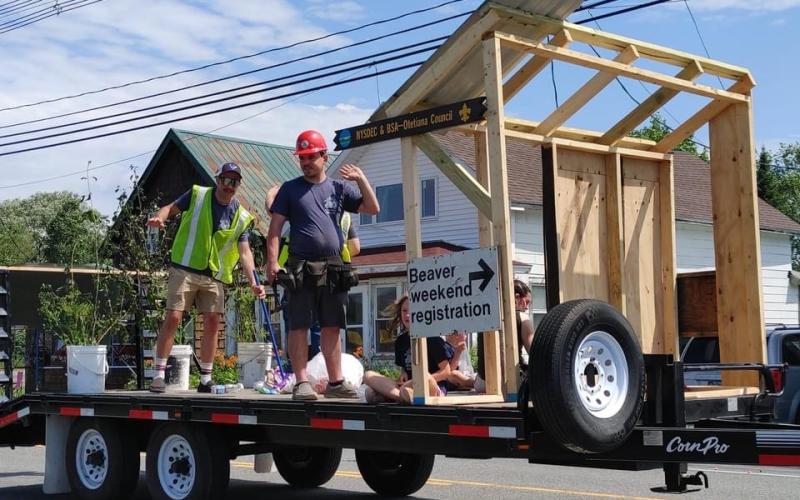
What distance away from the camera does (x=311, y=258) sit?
7953 mm

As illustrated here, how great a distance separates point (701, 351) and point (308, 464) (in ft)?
14.5

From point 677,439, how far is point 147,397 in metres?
4.49

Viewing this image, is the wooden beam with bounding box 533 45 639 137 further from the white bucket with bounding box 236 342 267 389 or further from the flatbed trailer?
the white bucket with bounding box 236 342 267 389

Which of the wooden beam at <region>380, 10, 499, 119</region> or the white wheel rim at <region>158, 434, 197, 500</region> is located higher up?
the wooden beam at <region>380, 10, 499, 119</region>

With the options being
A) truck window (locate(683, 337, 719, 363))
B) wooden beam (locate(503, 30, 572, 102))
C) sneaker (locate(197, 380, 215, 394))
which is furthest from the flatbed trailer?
truck window (locate(683, 337, 719, 363))

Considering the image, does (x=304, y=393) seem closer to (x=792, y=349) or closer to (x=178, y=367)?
(x=178, y=367)

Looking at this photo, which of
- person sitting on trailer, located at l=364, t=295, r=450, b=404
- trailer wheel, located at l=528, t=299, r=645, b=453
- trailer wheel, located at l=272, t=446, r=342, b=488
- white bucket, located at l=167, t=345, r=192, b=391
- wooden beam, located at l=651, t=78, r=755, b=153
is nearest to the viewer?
trailer wheel, located at l=528, t=299, r=645, b=453

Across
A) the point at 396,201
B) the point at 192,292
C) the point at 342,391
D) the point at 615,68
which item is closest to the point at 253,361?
the point at 192,292

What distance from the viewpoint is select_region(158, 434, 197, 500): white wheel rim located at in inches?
334

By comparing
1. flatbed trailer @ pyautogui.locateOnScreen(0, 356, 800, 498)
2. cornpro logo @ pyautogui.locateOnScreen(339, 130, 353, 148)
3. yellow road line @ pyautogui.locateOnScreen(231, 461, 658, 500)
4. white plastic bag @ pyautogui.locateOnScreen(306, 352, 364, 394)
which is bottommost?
yellow road line @ pyautogui.locateOnScreen(231, 461, 658, 500)

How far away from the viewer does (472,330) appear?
6746 millimetres

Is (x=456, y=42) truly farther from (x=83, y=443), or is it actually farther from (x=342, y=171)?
(x=83, y=443)

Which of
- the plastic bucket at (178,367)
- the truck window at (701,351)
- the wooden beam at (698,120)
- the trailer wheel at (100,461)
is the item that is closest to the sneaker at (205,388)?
the plastic bucket at (178,367)

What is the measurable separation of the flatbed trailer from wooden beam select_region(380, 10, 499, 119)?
196 cm
